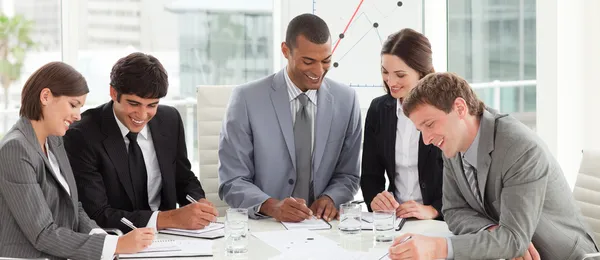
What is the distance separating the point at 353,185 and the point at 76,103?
4.24 feet

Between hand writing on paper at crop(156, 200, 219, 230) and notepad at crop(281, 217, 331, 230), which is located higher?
hand writing on paper at crop(156, 200, 219, 230)

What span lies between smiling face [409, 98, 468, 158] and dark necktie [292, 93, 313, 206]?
3.03 feet

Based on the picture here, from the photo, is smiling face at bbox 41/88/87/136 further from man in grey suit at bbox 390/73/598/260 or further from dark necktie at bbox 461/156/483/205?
dark necktie at bbox 461/156/483/205

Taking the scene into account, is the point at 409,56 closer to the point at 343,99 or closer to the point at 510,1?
the point at 343,99

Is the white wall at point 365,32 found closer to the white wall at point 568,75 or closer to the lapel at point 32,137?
the white wall at point 568,75

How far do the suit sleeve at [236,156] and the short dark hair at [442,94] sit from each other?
0.97 m

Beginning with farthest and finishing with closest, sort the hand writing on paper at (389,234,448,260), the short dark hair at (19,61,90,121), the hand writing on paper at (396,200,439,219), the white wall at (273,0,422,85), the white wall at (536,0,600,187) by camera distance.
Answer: the white wall at (273,0,422,85) → the white wall at (536,0,600,187) → the hand writing on paper at (396,200,439,219) → the short dark hair at (19,61,90,121) → the hand writing on paper at (389,234,448,260)

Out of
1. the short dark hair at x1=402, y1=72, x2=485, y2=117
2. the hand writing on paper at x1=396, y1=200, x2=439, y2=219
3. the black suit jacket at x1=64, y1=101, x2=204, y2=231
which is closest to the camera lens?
the short dark hair at x1=402, y1=72, x2=485, y2=117

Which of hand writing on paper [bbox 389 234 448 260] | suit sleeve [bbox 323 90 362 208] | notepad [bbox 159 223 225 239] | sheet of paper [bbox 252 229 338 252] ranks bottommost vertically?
sheet of paper [bbox 252 229 338 252]

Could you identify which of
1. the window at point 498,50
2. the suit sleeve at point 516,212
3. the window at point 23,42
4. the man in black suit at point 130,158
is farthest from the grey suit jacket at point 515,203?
the window at point 23,42

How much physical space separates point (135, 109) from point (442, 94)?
1.19m

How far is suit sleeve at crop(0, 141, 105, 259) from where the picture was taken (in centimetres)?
250

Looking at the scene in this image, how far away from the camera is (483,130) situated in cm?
254

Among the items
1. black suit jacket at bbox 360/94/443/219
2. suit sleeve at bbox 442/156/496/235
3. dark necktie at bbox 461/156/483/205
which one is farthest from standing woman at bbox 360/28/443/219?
dark necktie at bbox 461/156/483/205
